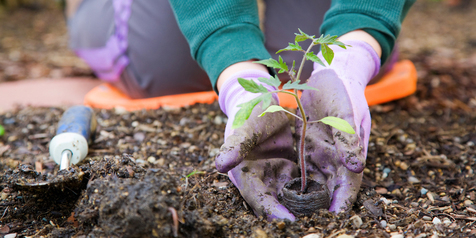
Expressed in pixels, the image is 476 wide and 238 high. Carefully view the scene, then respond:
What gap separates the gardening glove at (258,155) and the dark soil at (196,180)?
0.06 meters

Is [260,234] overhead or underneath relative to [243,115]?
underneath

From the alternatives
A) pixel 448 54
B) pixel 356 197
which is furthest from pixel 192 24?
pixel 448 54

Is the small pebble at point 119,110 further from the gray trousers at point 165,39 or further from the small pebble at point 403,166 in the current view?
the small pebble at point 403,166

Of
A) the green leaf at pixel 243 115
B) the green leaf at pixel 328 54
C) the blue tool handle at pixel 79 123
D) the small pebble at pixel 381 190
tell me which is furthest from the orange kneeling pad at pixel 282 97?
the green leaf at pixel 243 115

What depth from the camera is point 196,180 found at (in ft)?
3.84

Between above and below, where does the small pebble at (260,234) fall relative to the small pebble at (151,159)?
above

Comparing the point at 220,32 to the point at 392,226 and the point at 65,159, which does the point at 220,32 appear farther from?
the point at 392,226

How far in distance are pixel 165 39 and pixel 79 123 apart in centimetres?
79

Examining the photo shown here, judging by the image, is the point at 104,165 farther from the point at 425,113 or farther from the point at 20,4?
the point at 20,4

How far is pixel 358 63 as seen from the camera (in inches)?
46.3

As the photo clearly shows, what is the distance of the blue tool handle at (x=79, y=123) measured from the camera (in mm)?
1299

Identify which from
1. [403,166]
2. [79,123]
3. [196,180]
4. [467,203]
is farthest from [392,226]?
[79,123]

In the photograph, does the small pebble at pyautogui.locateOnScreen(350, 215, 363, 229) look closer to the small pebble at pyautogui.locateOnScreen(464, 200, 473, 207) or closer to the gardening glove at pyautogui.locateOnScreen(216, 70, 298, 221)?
the gardening glove at pyautogui.locateOnScreen(216, 70, 298, 221)

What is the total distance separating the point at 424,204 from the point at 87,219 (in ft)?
3.15
